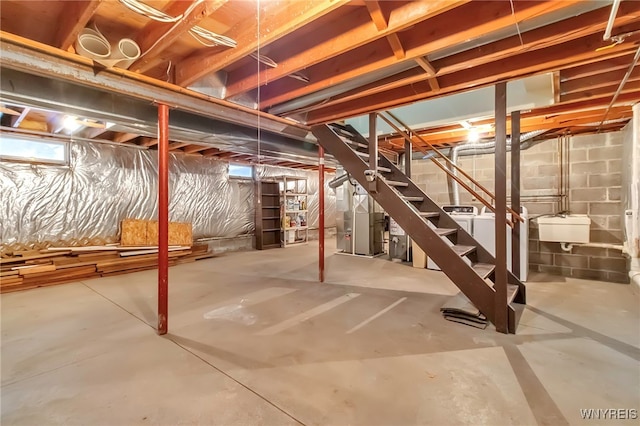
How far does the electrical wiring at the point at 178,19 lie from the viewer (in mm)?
1477

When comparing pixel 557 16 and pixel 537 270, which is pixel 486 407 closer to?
pixel 557 16

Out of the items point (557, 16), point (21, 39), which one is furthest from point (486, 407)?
point (21, 39)

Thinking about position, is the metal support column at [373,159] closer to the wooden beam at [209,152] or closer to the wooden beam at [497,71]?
the wooden beam at [497,71]

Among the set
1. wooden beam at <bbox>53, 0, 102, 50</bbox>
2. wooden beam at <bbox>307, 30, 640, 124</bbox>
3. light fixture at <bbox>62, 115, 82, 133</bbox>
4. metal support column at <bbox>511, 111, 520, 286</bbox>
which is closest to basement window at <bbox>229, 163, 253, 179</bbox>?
light fixture at <bbox>62, 115, 82, 133</bbox>

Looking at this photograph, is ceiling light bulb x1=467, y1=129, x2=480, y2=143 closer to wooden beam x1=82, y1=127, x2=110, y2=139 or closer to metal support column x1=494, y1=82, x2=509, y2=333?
metal support column x1=494, y1=82, x2=509, y2=333

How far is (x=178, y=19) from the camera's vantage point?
5.19ft

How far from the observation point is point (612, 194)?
4125mm

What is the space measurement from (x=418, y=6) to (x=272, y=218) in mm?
6428

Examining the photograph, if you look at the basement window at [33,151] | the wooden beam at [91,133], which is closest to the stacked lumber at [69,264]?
the basement window at [33,151]

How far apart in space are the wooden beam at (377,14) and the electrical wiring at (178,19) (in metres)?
0.91

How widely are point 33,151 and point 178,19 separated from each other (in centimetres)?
440

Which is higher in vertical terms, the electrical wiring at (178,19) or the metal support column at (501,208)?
the electrical wiring at (178,19)

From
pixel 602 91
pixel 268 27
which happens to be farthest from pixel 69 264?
pixel 602 91

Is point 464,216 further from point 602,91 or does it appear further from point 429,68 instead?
point 429,68
